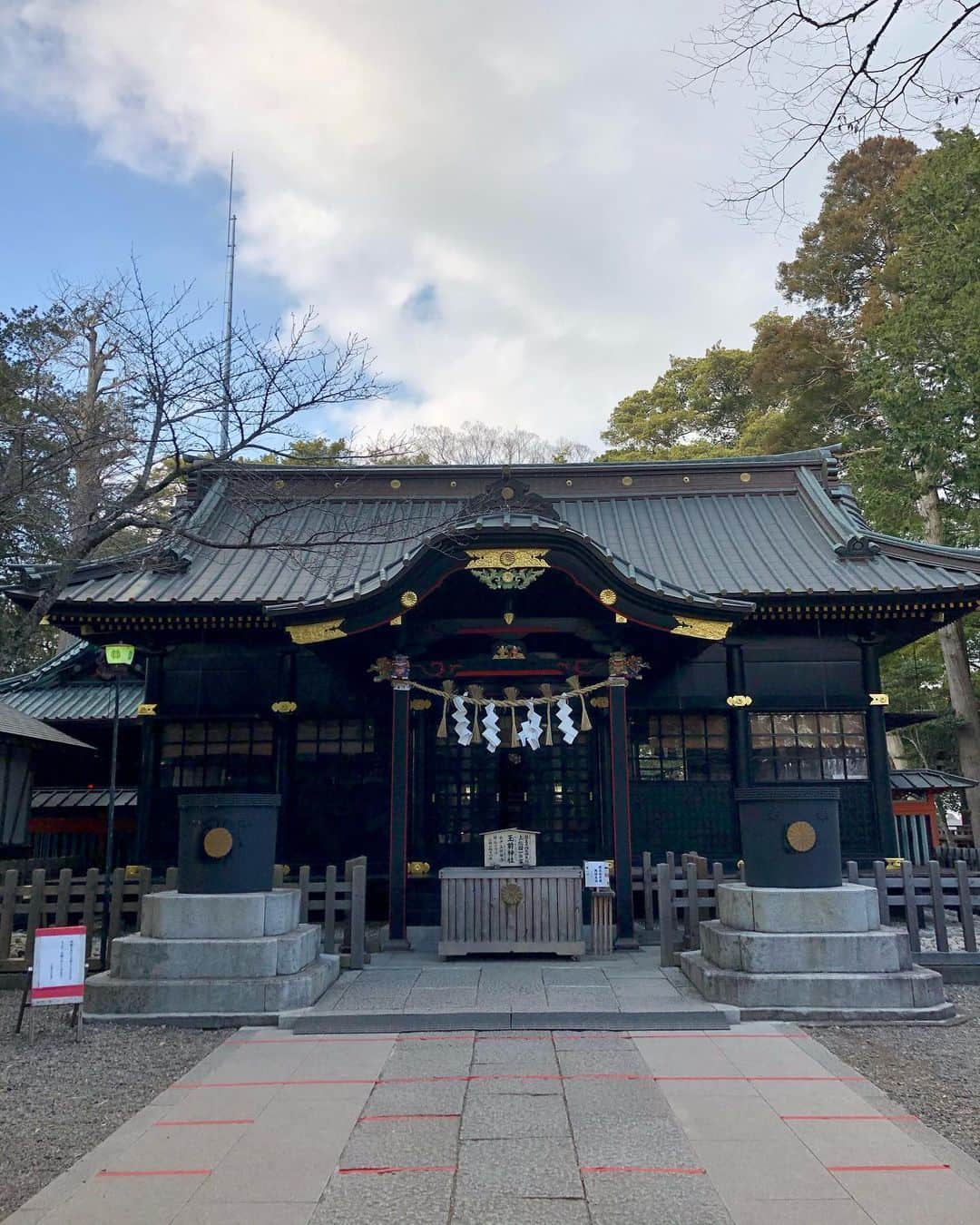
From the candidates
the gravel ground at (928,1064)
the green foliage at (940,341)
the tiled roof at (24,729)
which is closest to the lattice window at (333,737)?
the tiled roof at (24,729)

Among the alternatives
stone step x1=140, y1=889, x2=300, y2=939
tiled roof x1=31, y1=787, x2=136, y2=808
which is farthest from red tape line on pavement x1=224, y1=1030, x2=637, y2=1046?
tiled roof x1=31, y1=787, x2=136, y2=808

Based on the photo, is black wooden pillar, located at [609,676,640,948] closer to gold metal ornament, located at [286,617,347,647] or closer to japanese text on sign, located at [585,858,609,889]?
japanese text on sign, located at [585,858,609,889]

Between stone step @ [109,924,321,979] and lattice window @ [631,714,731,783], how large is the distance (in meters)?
6.87

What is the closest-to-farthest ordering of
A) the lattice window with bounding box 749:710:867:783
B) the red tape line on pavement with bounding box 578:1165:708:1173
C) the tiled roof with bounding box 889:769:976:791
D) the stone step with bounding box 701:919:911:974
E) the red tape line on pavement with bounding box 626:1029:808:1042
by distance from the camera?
the red tape line on pavement with bounding box 578:1165:708:1173, the red tape line on pavement with bounding box 626:1029:808:1042, the stone step with bounding box 701:919:911:974, the lattice window with bounding box 749:710:867:783, the tiled roof with bounding box 889:769:976:791

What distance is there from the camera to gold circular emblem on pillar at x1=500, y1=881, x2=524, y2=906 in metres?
9.96

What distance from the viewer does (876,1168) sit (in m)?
4.43

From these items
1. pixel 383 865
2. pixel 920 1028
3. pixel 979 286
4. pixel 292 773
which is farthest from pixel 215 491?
pixel 979 286

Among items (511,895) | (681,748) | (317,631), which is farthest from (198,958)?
(681,748)

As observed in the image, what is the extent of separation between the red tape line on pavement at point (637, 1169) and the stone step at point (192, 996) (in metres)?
4.13

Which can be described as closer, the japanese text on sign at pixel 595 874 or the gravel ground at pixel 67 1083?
the gravel ground at pixel 67 1083

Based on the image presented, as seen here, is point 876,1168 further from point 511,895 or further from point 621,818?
point 621,818

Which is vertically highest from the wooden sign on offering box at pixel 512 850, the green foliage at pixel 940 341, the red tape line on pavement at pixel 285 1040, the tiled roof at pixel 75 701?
the green foliage at pixel 940 341

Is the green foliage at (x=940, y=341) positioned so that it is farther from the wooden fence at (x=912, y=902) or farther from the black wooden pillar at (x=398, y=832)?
the black wooden pillar at (x=398, y=832)

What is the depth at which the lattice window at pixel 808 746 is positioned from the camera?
43.8ft
